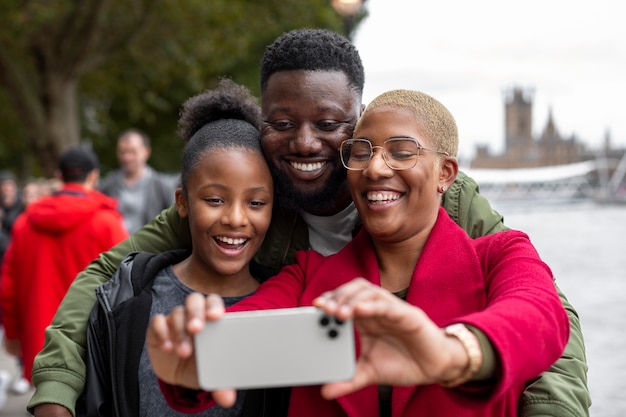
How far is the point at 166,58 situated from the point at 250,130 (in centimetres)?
1354

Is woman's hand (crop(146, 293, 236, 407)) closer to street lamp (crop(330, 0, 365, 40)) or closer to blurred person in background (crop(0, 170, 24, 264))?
blurred person in background (crop(0, 170, 24, 264))

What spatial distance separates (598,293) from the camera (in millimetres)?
13555

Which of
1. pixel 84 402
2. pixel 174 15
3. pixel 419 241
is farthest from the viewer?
pixel 174 15

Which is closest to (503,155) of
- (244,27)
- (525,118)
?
(525,118)

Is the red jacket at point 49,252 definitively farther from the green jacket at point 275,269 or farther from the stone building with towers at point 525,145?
the stone building with towers at point 525,145

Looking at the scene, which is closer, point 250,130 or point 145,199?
point 250,130

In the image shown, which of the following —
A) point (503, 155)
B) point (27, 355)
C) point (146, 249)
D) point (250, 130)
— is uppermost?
point (250, 130)

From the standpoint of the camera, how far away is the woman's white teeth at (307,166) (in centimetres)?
264

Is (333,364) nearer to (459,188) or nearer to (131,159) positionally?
(459,188)

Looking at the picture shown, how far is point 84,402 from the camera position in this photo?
8.04 ft

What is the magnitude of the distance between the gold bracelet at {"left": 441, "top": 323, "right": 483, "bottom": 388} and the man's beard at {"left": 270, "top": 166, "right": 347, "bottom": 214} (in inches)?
43.7

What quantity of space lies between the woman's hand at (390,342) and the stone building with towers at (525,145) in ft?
337

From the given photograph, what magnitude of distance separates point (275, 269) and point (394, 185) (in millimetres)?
793

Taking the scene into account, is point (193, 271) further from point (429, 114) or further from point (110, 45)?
→ point (110, 45)
